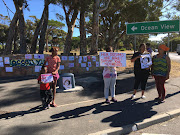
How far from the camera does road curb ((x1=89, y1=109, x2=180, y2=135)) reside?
10.3ft

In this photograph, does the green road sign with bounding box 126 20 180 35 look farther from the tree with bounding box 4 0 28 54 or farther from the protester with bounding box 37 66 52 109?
the tree with bounding box 4 0 28 54

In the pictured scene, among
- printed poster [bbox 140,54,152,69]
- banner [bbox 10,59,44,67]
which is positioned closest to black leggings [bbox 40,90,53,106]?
printed poster [bbox 140,54,152,69]

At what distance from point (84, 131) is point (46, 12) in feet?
43.8

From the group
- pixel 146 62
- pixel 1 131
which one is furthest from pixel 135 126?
pixel 1 131

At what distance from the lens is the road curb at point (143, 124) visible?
10.3 feet

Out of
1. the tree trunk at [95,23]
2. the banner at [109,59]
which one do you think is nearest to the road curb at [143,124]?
the banner at [109,59]

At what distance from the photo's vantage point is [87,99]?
202 inches

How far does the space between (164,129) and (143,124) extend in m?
0.45

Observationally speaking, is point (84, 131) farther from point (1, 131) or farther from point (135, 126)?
point (1, 131)

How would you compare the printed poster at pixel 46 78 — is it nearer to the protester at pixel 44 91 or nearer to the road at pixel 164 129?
the protester at pixel 44 91

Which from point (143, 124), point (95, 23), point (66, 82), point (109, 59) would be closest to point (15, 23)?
point (95, 23)

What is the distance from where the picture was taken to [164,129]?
3338 mm

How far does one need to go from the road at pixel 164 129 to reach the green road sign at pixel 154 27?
4.45 metres

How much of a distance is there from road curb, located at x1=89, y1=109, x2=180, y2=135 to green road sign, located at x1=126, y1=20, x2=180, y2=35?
398 centimetres
